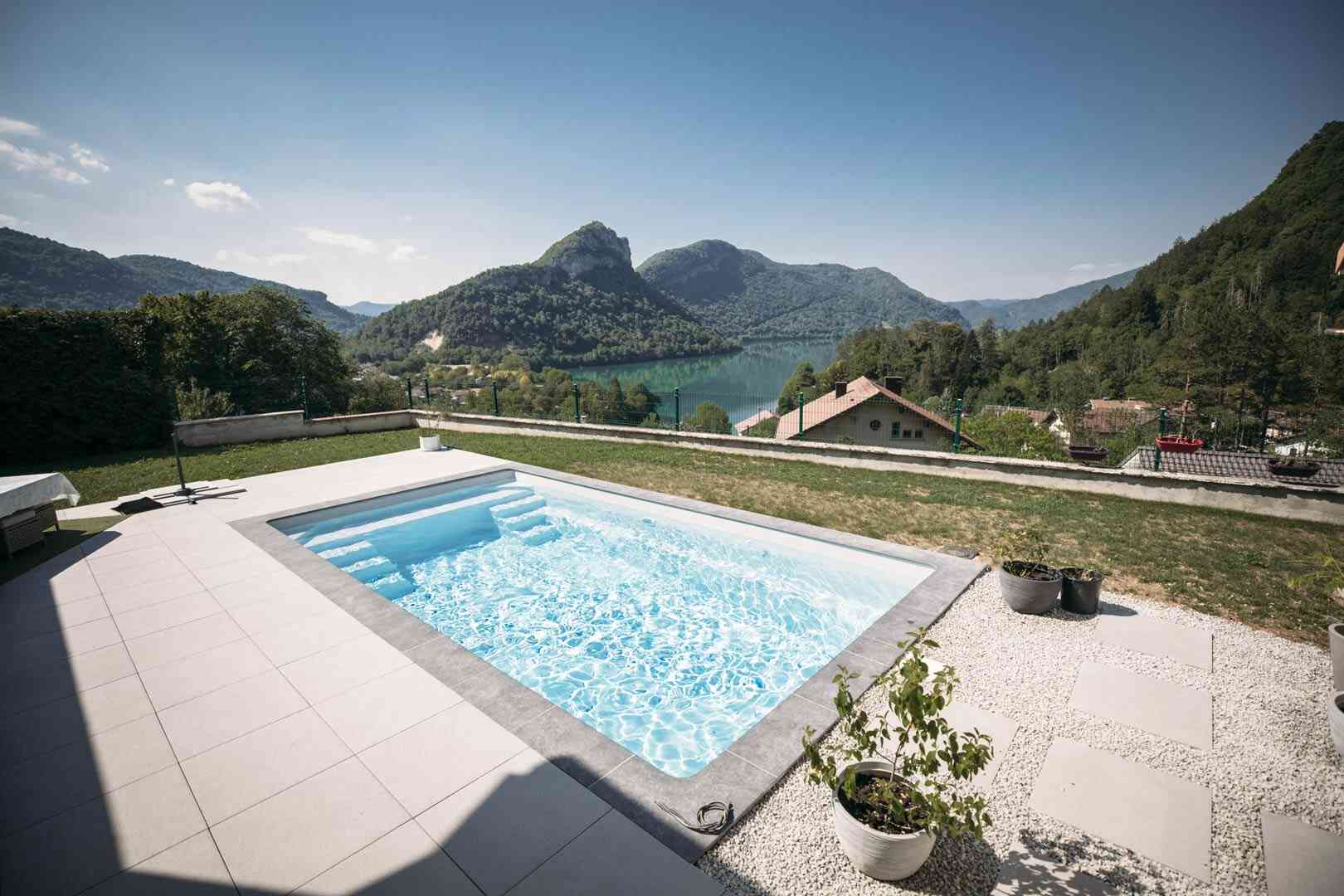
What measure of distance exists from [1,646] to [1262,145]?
7479 centimetres

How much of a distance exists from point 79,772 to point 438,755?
66.0 inches

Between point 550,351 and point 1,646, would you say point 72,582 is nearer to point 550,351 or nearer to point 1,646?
point 1,646

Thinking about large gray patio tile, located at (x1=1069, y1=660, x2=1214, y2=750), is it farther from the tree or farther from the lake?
the lake

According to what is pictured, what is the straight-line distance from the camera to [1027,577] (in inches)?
163

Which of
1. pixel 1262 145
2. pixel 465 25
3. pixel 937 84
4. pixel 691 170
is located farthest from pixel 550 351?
pixel 1262 145

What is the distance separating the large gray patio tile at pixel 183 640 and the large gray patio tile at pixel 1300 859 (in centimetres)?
572

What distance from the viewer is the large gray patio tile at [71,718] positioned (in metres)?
2.64

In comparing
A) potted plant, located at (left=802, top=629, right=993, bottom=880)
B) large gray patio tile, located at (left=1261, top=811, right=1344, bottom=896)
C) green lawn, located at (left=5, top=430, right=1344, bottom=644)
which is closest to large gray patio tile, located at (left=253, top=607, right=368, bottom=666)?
potted plant, located at (left=802, top=629, right=993, bottom=880)

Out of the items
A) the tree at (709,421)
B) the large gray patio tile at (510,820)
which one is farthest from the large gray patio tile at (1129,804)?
the tree at (709,421)

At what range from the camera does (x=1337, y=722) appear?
2520 mm

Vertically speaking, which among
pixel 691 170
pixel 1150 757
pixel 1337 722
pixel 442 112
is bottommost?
pixel 1150 757

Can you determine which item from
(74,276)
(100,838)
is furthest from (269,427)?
(74,276)

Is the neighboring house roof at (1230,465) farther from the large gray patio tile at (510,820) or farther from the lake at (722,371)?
the lake at (722,371)

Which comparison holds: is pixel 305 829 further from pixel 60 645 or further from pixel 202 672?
pixel 60 645
